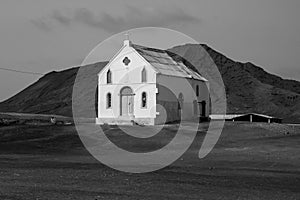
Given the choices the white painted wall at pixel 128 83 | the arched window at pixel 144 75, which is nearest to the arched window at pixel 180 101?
the white painted wall at pixel 128 83

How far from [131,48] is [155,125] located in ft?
32.9

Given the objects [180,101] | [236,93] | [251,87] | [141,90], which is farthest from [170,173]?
[251,87]

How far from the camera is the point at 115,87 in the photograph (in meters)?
70.2

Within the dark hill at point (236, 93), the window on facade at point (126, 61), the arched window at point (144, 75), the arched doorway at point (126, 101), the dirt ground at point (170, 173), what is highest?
the dark hill at point (236, 93)

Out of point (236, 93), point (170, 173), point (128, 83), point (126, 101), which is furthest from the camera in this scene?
point (236, 93)

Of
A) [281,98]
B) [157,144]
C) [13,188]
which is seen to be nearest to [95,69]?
[281,98]

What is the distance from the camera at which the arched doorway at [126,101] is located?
69.1 m

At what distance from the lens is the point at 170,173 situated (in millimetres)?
28281

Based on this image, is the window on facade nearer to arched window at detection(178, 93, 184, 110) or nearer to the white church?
the white church

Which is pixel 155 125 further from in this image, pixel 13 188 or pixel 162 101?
pixel 13 188

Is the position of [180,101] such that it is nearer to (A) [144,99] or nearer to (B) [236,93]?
(A) [144,99]

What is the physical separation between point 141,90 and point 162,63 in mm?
6074

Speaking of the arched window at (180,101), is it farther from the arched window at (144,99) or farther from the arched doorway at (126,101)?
the arched doorway at (126,101)

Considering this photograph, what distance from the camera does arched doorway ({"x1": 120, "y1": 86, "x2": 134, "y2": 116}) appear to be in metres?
69.1
